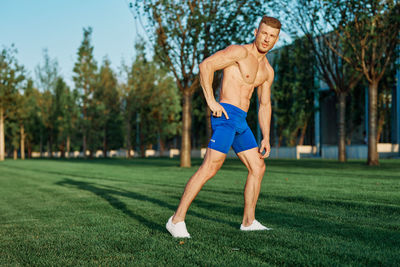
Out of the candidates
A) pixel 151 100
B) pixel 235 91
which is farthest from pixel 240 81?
pixel 151 100

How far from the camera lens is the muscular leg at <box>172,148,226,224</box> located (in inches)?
182

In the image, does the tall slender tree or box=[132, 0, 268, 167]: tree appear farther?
the tall slender tree

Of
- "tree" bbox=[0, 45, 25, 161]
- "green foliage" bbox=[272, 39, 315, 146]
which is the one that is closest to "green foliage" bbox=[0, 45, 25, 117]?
"tree" bbox=[0, 45, 25, 161]

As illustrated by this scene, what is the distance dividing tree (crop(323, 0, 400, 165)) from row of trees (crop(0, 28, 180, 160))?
92.7 feet

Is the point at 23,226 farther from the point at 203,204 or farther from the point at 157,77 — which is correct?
the point at 157,77

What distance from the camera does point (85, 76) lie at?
56938mm

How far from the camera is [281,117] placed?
136ft

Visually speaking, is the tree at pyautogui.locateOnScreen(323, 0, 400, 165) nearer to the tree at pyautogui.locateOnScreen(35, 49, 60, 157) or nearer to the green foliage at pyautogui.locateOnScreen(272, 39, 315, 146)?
the green foliage at pyautogui.locateOnScreen(272, 39, 315, 146)

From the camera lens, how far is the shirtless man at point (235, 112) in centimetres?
465

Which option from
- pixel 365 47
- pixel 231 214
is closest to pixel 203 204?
pixel 231 214

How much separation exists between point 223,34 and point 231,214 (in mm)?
16713

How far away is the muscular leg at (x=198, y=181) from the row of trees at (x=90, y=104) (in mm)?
42920

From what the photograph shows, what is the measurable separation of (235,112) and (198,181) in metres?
0.79

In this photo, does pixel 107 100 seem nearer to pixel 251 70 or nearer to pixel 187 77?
pixel 187 77
